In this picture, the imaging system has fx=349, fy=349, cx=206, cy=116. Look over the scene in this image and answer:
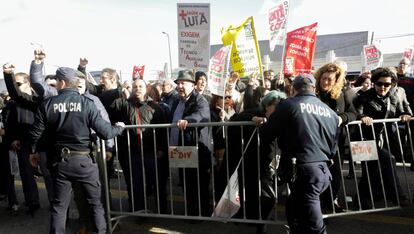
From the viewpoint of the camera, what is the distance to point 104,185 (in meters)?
4.14

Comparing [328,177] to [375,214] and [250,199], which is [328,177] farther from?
[375,214]

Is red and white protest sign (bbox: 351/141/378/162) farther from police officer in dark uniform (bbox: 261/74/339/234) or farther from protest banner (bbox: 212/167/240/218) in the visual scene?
protest banner (bbox: 212/167/240/218)

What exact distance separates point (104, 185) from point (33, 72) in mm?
1704

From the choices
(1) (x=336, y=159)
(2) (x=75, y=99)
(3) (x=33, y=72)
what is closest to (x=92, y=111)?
(2) (x=75, y=99)

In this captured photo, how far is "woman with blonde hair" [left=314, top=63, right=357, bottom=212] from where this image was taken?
3.99 m

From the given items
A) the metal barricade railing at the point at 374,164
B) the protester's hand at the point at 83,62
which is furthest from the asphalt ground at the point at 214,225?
the protester's hand at the point at 83,62

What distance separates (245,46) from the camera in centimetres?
591

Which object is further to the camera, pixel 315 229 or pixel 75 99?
pixel 75 99

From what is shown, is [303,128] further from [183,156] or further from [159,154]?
[159,154]

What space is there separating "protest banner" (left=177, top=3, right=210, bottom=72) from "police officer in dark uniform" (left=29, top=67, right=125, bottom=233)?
2.34m

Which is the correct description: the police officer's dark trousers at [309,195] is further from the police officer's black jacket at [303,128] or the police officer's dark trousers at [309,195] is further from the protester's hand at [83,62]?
the protester's hand at [83,62]

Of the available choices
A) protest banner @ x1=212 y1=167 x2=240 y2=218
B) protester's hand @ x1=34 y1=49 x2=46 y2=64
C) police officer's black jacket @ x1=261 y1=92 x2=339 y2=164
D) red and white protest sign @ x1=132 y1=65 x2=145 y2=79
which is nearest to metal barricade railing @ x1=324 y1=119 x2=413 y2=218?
police officer's black jacket @ x1=261 y1=92 x2=339 y2=164

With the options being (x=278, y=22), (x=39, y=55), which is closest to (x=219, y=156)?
(x=39, y=55)

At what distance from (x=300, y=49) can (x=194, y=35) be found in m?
2.09
